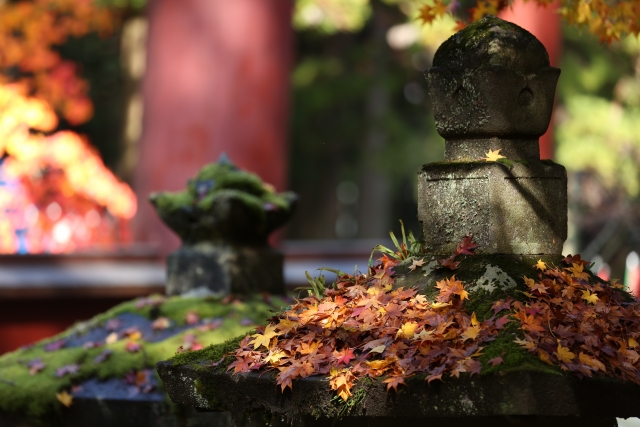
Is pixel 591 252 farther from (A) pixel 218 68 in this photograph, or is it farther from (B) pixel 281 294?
(B) pixel 281 294

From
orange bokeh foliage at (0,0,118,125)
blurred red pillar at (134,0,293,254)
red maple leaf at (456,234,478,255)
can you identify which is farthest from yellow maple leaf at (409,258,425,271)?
orange bokeh foliage at (0,0,118,125)

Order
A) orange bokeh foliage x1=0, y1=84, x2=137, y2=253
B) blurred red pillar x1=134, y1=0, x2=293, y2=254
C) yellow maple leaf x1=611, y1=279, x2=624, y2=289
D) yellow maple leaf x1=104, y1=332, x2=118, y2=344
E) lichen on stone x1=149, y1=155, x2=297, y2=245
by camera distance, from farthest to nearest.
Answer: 1. orange bokeh foliage x1=0, y1=84, x2=137, y2=253
2. blurred red pillar x1=134, y1=0, x2=293, y2=254
3. lichen on stone x1=149, y1=155, x2=297, y2=245
4. yellow maple leaf x1=104, y1=332, x2=118, y2=344
5. yellow maple leaf x1=611, y1=279, x2=624, y2=289

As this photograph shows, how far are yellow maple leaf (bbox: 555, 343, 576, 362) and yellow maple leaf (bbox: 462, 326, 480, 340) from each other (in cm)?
23

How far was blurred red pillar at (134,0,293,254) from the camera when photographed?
8.89 meters

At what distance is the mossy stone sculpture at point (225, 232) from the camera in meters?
5.12

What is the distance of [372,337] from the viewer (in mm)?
2795

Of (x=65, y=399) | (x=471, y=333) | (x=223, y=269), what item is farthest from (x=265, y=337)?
(x=223, y=269)

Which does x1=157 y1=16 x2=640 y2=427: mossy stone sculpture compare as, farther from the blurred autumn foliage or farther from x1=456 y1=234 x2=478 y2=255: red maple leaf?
the blurred autumn foliage

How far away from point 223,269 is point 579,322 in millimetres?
2668

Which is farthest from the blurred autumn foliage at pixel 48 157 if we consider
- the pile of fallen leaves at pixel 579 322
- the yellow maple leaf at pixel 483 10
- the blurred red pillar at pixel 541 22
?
the pile of fallen leaves at pixel 579 322

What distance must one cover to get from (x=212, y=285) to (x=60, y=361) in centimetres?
94

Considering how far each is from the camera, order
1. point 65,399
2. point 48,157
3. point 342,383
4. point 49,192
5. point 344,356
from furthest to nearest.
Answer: point 48,157, point 49,192, point 65,399, point 344,356, point 342,383

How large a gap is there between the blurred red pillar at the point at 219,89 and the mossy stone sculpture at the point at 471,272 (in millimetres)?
5707

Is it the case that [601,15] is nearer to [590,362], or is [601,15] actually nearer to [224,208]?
[224,208]
